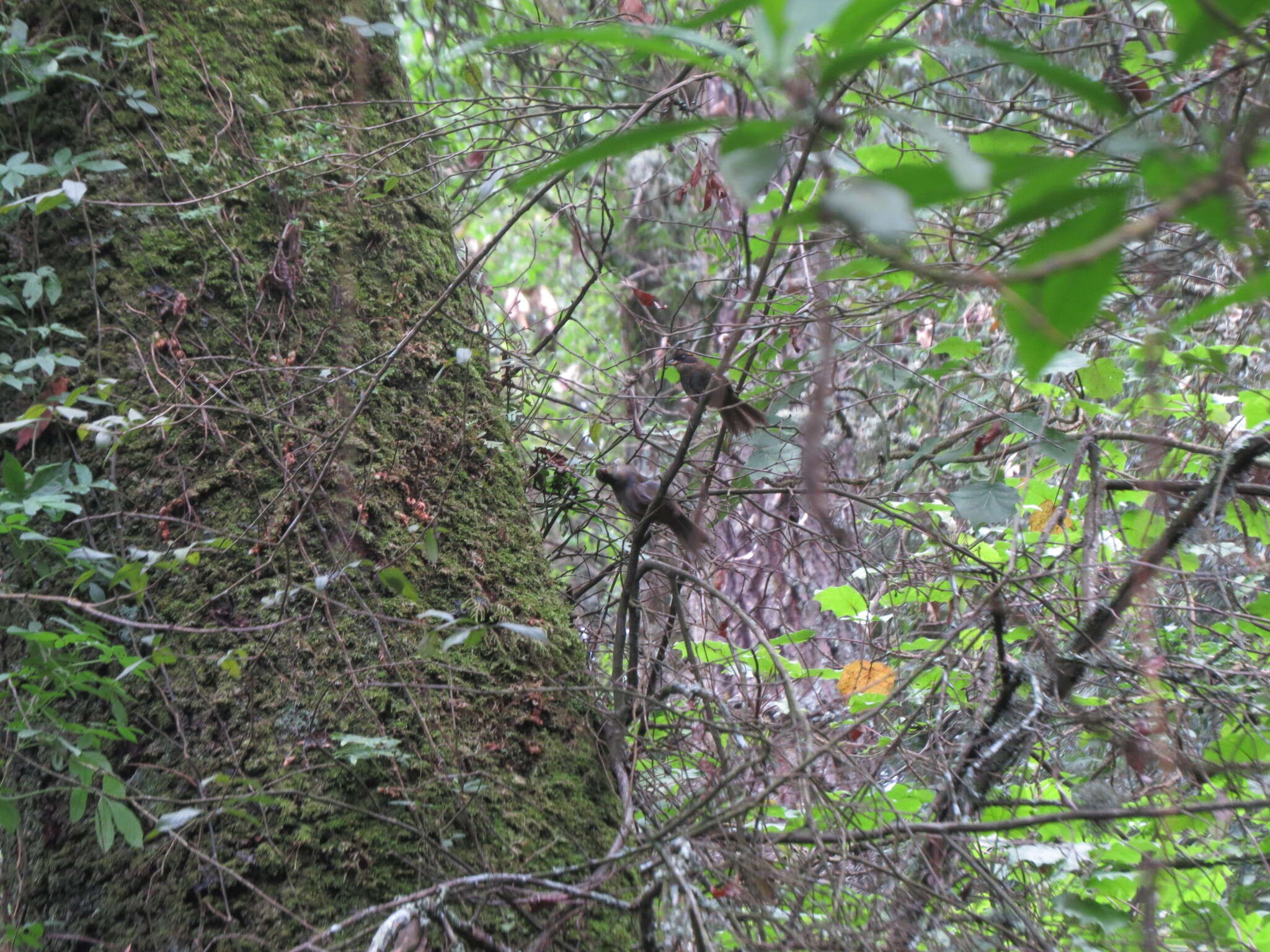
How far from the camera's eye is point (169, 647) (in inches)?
59.2

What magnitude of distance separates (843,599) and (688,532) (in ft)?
1.62

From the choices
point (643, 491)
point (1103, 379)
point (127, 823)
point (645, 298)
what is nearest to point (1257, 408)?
point (1103, 379)

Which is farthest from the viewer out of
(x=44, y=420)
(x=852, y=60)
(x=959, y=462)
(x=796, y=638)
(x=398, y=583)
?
(x=959, y=462)

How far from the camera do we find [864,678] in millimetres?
2273

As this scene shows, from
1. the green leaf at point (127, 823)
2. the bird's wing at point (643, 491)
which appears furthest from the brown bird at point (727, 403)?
the green leaf at point (127, 823)

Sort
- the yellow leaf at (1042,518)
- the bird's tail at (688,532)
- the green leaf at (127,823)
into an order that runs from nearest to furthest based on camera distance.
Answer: the green leaf at (127,823), the bird's tail at (688,532), the yellow leaf at (1042,518)

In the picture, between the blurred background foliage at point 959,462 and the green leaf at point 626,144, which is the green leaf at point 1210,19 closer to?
the blurred background foliage at point 959,462

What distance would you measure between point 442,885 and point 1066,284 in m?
1.12

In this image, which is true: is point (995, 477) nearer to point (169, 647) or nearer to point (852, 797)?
point (852, 797)

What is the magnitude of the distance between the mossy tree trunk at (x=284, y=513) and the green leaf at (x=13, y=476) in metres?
0.18

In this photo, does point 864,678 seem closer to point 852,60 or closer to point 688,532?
point 688,532

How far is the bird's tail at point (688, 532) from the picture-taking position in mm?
2119

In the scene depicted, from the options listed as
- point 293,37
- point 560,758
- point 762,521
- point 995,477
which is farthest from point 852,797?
point 762,521

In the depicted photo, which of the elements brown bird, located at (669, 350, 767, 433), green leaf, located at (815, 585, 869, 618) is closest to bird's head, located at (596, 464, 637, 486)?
brown bird, located at (669, 350, 767, 433)
